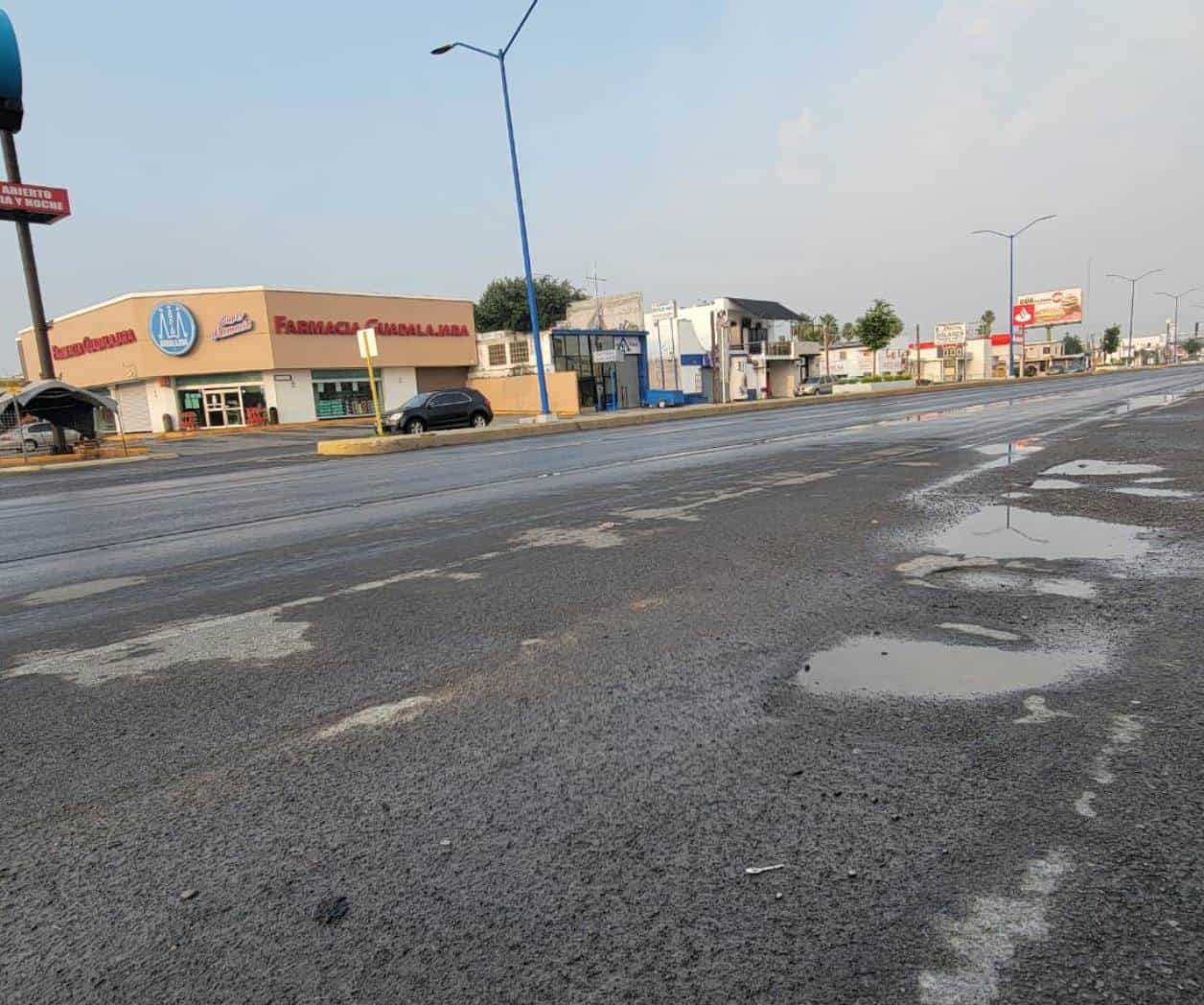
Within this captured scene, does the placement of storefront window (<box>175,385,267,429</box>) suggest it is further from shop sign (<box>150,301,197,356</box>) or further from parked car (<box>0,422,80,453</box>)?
parked car (<box>0,422,80,453</box>)

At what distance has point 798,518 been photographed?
7512 millimetres

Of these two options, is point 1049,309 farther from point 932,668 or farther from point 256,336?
point 932,668

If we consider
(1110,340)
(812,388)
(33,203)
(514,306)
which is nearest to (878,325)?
(812,388)

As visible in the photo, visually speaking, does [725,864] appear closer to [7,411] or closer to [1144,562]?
[1144,562]

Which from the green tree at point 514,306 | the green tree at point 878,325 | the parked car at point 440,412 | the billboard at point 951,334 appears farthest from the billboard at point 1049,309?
the parked car at point 440,412

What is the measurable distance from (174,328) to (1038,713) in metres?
46.5

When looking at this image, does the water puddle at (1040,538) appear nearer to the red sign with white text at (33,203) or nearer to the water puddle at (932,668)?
the water puddle at (932,668)

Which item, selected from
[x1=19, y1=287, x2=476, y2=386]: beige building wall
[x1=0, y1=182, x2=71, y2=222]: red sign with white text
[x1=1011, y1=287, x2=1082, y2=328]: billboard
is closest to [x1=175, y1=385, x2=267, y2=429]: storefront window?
[x1=19, y1=287, x2=476, y2=386]: beige building wall

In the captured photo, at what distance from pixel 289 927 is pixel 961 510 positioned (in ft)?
23.2

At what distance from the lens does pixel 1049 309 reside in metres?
91.9

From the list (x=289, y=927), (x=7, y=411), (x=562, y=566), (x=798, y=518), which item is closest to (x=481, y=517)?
(x=562, y=566)

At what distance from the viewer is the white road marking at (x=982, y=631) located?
3904 millimetres

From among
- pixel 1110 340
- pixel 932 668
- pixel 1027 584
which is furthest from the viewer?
pixel 1110 340

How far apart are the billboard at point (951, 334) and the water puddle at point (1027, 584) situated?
9917cm
